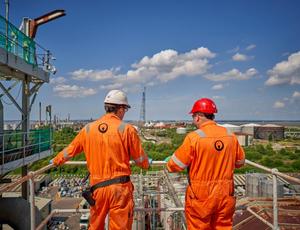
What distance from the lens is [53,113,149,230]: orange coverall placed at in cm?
240

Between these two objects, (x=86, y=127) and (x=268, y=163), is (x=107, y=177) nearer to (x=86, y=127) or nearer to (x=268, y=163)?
(x=86, y=127)

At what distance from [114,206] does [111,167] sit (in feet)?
1.06

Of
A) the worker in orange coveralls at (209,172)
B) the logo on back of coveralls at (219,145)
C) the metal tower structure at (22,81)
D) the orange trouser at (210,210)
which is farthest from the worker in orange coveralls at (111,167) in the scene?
the metal tower structure at (22,81)

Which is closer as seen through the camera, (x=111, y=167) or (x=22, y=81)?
(x=111, y=167)

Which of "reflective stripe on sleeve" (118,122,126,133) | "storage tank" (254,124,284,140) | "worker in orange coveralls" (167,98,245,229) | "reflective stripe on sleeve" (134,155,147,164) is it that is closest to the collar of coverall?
"worker in orange coveralls" (167,98,245,229)

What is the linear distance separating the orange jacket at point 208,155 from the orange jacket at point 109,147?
0.39 metres

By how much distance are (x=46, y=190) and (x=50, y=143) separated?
80.0 ft

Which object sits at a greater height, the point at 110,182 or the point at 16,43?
the point at 16,43

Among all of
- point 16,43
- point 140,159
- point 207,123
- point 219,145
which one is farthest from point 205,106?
point 16,43

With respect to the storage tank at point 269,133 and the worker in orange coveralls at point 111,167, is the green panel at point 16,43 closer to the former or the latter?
the worker in orange coveralls at point 111,167

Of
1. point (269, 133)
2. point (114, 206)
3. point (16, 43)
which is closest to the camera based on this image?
point (114, 206)

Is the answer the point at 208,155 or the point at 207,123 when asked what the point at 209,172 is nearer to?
the point at 208,155

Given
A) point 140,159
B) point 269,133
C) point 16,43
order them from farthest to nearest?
1. point 269,133
2. point 16,43
3. point 140,159

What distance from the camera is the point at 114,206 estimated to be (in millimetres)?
2396
